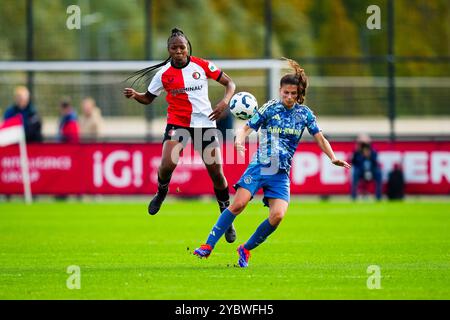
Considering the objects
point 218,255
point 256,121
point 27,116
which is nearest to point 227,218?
point 256,121

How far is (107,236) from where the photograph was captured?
17188 millimetres

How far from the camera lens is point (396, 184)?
82.9 feet

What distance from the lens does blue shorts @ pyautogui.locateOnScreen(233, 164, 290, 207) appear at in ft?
39.3

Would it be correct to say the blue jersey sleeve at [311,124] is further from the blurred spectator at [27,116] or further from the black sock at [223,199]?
the blurred spectator at [27,116]

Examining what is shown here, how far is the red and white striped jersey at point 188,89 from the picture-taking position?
13578 mm

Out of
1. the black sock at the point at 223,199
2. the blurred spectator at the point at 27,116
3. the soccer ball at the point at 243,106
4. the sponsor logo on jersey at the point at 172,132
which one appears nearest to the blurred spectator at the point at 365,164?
the blurred spectator at the point at 27,116

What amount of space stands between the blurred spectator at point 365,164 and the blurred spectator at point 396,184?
0.30 m

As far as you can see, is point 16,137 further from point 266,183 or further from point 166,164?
point 266,183

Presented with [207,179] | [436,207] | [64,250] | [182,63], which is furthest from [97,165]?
[182,63]

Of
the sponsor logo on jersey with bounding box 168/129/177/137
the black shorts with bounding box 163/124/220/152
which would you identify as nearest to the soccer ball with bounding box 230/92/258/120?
the black shorts with bounding box 163/124/220/152

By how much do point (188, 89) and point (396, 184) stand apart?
1254 centimetres
